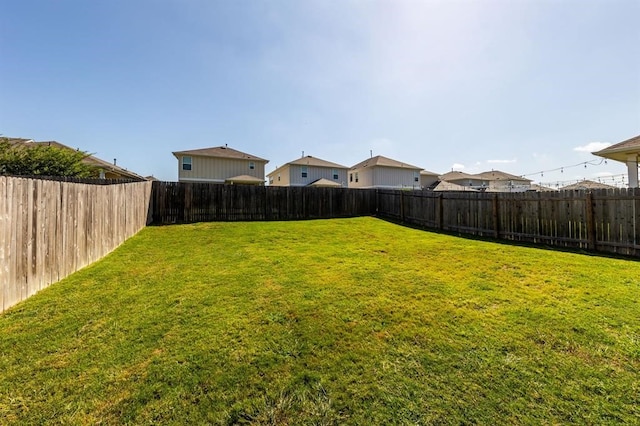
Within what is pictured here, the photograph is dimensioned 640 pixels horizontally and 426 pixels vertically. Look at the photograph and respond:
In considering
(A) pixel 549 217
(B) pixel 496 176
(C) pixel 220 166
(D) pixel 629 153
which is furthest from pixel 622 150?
(B) pixel 496 176

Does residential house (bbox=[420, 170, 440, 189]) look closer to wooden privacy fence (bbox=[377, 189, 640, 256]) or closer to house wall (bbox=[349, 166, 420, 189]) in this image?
house wall (bbox=[349, 166, 420, 189])

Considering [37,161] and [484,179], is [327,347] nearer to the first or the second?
[37,161]

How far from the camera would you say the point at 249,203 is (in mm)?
13367

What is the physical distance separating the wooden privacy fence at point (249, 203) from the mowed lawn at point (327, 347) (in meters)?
6.92

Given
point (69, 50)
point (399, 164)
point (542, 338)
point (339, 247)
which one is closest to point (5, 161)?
point (69, 50)

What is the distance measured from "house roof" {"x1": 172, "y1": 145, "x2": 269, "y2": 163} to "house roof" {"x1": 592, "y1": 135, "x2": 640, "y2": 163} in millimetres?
22652

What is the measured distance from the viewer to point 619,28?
8891 millimetres

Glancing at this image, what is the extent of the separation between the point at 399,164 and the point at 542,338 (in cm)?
3130

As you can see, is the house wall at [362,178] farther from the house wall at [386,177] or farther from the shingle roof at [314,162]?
the shingle roof at [314,162]

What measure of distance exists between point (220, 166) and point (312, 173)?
949cm

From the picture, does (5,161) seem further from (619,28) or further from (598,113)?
(598,113)

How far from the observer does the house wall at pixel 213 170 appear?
23609 millimetres

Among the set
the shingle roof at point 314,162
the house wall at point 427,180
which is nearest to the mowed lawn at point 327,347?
the shingle roof at point 314,162

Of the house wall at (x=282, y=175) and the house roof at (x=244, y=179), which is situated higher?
the house wall at (x=282, y=175)
